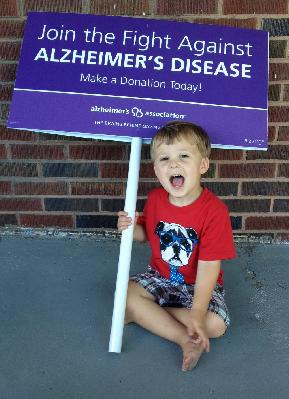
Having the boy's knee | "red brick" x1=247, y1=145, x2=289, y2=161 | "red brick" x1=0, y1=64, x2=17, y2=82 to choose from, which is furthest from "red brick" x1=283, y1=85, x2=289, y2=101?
"red brick" x1=0, y1=64, x2=17, y2=82

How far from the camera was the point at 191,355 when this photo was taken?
2.02 m

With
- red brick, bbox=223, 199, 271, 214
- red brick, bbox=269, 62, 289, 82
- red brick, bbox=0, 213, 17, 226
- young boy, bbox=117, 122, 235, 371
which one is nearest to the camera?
young boy, bbox=117, 122, 235, 371

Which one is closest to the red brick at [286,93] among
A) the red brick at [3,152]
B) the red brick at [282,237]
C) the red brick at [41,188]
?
the red brick at [282,237]

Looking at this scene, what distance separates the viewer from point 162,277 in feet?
7.70

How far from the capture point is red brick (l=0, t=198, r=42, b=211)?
2910 mm

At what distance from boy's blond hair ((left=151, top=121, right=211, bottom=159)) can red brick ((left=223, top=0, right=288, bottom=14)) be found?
72 cm

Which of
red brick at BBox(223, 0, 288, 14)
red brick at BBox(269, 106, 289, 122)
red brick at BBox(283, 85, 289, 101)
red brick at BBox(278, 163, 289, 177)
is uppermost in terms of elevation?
red brick at BBox(223, 0, 288, 14)

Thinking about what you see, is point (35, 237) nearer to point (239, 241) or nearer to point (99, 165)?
point (99, 165)

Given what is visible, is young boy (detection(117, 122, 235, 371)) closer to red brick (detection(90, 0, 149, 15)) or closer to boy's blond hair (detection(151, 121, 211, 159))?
boy's blond hair (detection(151, 121, 211, 159))

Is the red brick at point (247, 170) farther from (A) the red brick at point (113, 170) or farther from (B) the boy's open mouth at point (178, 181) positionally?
(B) the boy's open mouth at point (178, 181)

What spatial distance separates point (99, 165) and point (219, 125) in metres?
0.89

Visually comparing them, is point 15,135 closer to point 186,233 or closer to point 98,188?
point 98,188

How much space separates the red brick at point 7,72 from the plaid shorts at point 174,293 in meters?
1.21

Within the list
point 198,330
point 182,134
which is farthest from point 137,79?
point 198,330
